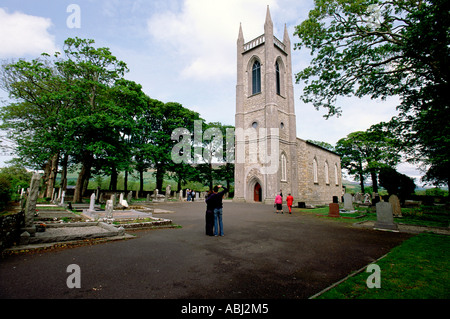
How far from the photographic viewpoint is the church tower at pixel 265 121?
23922 mm

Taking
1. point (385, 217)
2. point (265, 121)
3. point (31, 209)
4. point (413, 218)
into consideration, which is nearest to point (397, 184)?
point (413, 218)

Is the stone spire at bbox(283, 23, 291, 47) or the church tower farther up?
the stone spire at bbox(283, 23, 291, 47)

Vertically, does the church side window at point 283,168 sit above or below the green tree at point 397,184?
above

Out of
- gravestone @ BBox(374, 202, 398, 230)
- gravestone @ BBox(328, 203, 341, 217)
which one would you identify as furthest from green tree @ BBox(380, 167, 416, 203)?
gravestone @ BBox(374, 202, 398, 230)

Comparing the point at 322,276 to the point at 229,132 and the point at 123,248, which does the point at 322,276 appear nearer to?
the point at 123,248

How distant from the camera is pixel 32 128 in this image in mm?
20641

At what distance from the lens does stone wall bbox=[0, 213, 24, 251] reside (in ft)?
15.1

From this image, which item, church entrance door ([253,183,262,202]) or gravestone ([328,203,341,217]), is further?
church entrance door ([253,183,262,202])

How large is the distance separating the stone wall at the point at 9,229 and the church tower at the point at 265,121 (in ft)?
66.9

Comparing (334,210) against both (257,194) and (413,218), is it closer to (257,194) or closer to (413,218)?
(413,218)

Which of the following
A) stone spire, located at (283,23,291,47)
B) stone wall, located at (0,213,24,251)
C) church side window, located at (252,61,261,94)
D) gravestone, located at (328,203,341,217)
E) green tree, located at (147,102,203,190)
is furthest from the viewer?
stone spire, located at (283,23,291,47)

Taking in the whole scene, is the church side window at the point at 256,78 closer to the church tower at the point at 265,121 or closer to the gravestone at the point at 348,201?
the church tower at the point at 265,121

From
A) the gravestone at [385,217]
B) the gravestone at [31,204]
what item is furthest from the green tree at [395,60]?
the gravestone at [31,204]

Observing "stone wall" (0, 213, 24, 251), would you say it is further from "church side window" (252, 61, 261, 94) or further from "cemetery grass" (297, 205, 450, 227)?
"church side window" (252, 61, 261, 94)
